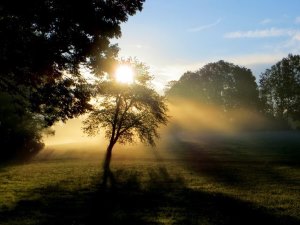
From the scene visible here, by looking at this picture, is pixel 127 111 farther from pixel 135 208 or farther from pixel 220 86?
pixel 220 86

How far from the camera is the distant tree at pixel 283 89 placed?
121m

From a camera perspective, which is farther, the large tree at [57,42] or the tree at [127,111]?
the tree at [127,111]

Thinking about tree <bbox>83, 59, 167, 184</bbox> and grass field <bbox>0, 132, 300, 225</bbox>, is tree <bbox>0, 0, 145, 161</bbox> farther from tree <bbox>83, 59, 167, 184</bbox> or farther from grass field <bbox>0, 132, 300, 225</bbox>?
tree <bbox>83, 59, 167, 184</bbox>

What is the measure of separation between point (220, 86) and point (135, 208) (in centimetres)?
11418

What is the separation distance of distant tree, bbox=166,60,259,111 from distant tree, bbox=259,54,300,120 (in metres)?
4.24

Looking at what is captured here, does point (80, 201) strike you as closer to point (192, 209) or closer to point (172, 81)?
point (192, 209)

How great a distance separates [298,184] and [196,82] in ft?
352

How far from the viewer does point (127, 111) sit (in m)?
52.0

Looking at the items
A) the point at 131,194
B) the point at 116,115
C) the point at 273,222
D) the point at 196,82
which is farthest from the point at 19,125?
the point at 196,82

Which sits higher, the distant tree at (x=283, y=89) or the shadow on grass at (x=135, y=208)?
the distant tree at (x=283, y=89)

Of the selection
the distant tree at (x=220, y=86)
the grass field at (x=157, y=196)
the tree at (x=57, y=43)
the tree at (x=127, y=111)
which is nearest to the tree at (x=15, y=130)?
the tree at (x=127, y=111)

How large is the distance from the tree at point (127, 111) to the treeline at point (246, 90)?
7764cm

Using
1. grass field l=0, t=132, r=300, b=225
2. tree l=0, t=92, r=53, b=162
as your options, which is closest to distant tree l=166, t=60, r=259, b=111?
tree l=0, t=92, r=53, b=162

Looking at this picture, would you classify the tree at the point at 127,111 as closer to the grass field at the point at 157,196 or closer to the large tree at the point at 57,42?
the grass field at the point at 157,196
